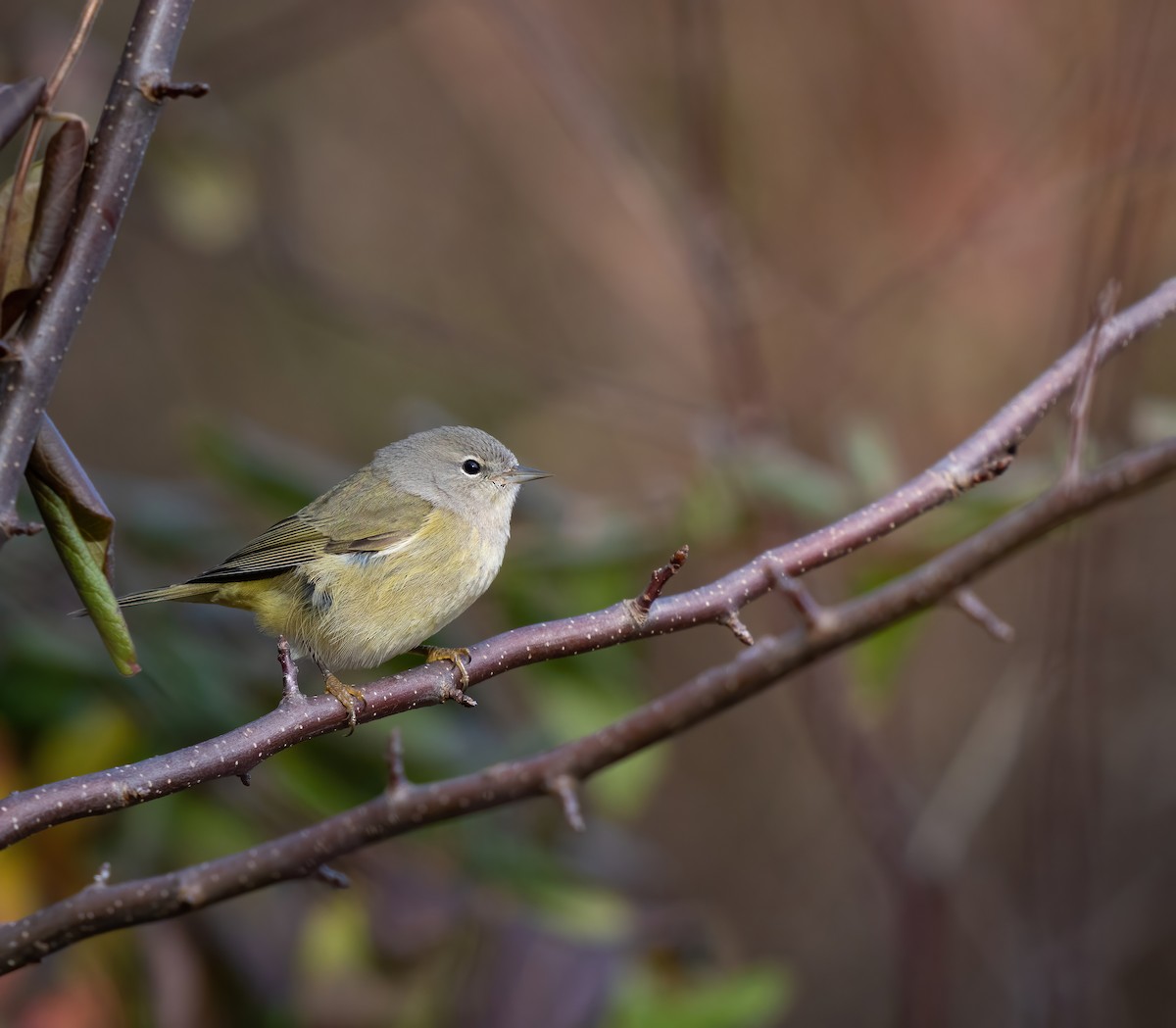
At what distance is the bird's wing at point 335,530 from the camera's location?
3062 mm

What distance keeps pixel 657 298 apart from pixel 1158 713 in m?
3.48

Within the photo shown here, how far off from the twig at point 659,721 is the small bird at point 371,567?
2.28 feet

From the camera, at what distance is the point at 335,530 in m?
3.25

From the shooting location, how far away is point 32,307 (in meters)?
1.79

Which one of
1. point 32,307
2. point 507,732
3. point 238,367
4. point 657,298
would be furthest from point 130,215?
point 32,307

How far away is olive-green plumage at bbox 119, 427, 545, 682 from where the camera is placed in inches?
117

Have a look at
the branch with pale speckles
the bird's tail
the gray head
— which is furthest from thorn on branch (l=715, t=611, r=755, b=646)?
the bird's tail

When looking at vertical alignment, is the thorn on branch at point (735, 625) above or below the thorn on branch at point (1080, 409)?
below

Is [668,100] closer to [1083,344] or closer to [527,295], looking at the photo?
[527,295]

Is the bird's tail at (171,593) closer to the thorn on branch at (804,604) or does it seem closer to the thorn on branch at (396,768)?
the thorn on branch at (396,768)

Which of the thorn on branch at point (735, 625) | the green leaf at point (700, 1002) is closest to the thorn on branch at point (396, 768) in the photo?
the thorn on branch at point (735, 625)

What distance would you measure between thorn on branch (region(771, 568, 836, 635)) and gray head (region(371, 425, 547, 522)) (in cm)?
144

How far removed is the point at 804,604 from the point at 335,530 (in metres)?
1.67

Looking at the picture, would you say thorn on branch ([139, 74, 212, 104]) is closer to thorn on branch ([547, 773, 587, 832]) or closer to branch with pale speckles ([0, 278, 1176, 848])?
branch with pale speckles ([0, 278, 1176, 848])
